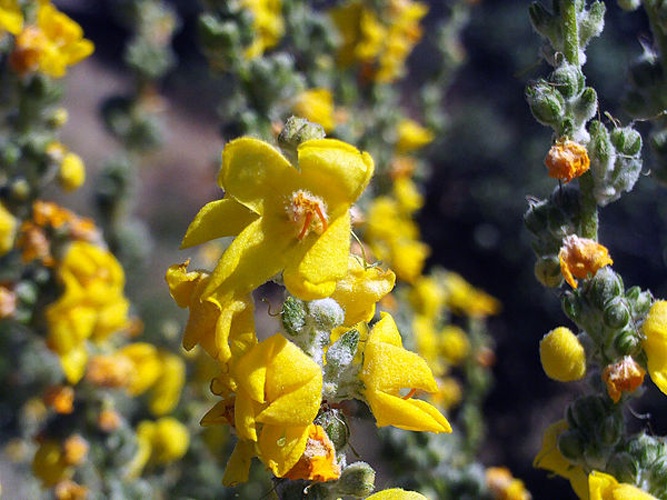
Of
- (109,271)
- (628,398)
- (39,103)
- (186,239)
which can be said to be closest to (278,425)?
(186,239)

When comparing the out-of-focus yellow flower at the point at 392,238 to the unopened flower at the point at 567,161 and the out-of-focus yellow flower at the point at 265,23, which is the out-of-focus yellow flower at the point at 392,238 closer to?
the out-of-focus yellow flower at the point at 265,23

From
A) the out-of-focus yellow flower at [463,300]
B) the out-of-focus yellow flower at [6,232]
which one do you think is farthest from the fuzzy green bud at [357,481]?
the out-of-focus yellow flower at [463,300]

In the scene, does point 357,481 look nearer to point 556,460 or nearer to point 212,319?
point 212,319

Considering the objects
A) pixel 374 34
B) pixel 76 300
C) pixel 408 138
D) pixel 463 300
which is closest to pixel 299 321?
pixel 76 300

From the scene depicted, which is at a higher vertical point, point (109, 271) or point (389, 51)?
point (389, 51)

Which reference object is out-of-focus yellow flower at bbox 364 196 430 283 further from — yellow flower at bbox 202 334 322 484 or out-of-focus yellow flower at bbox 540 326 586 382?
yellow flower at bbox 202 334 322 484

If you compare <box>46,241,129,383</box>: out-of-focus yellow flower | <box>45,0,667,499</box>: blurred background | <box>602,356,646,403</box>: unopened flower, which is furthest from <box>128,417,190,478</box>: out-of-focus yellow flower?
<box>45,0,667,499</box>: blurred background

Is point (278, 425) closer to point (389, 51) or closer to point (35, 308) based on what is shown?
point (35, 308)
